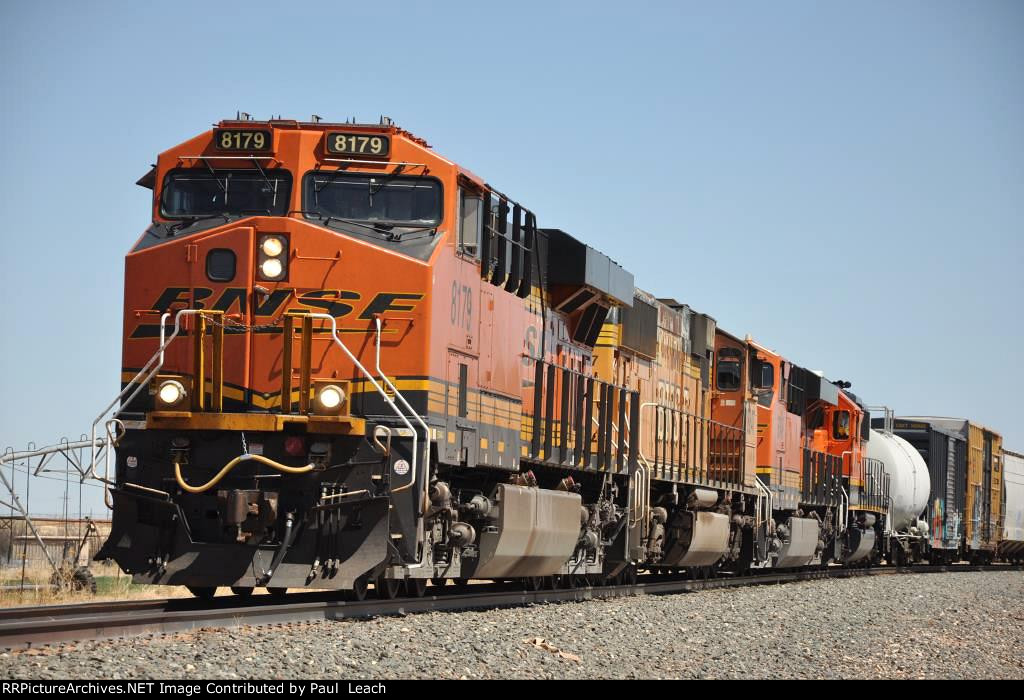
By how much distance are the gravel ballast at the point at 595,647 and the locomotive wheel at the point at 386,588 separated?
827 millimetres

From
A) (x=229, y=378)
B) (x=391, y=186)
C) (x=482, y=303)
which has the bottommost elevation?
(x=229, y=378)

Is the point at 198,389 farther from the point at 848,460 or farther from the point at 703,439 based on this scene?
the point at 848,460

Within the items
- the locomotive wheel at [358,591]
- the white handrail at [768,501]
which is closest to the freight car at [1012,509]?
the white handrail at [768,501]

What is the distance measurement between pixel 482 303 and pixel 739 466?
34.8ft

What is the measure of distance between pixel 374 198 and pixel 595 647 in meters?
4.53

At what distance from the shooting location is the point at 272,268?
11.9 metres

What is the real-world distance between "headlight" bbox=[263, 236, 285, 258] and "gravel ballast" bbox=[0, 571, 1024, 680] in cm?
323

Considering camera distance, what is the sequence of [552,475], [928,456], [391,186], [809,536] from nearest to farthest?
[391,186], [552,475], [809,536], [928,456]

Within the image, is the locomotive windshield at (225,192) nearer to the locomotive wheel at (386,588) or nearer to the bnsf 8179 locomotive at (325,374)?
the bnsf 8179 locomotive at (325,374)

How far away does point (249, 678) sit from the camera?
7.63 m

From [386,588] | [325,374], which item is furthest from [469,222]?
[386,588]
